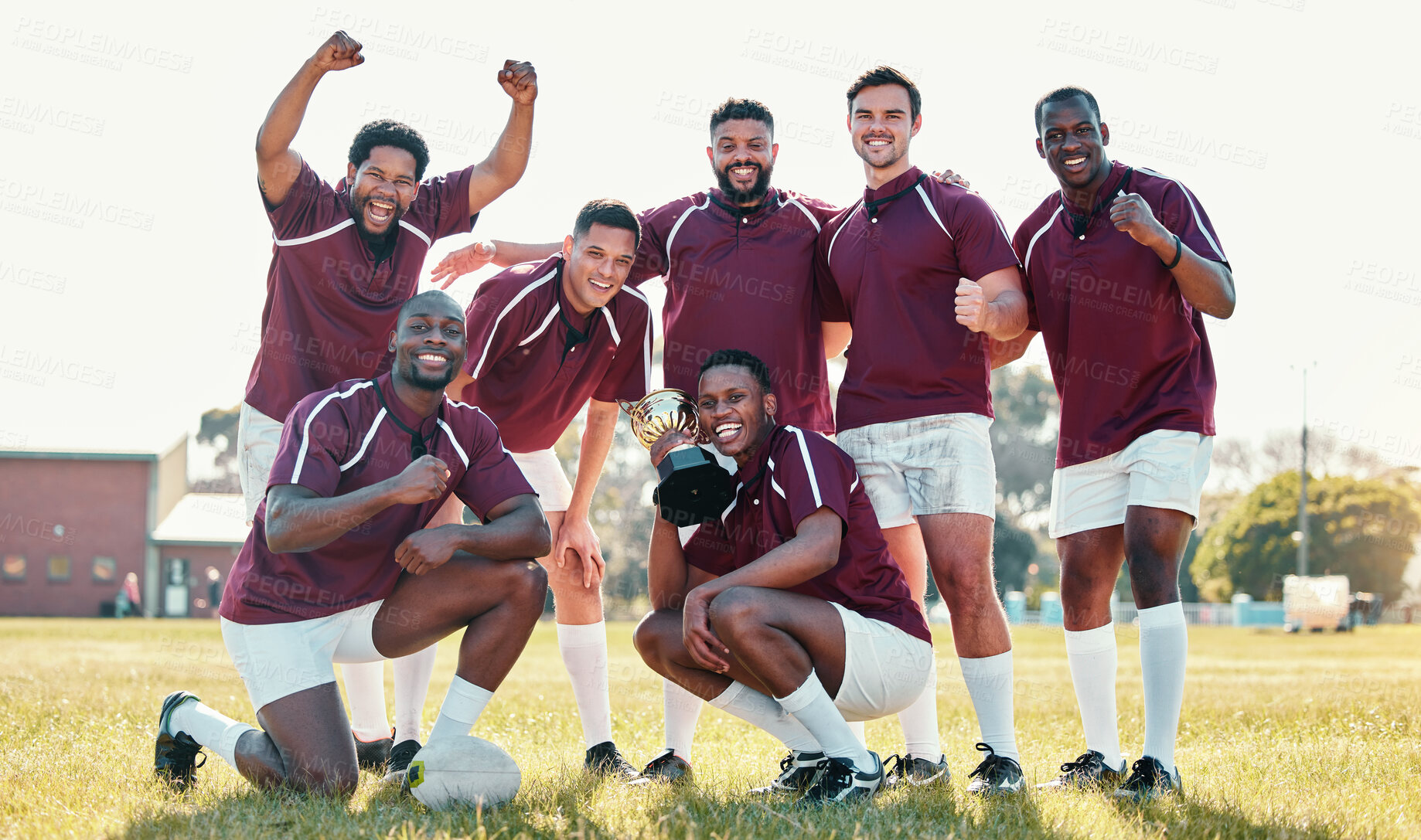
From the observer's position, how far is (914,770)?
4.98 meters

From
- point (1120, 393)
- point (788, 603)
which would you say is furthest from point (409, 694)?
point (1120, 393)

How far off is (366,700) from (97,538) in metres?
44.5

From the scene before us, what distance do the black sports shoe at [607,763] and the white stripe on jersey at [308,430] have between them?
6.53 feet

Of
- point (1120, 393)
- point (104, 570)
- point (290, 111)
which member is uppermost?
point (290, 111)

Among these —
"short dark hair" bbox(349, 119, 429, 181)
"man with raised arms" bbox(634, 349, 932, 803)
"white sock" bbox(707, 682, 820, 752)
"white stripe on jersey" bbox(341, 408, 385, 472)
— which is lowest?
"white sock" bbox(707, 682, 820, 752)

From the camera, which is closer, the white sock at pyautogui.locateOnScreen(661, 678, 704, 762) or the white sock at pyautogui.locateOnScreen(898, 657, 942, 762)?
the white sock at pyautogui.locateOnScreen(898, 657, 942, 762)

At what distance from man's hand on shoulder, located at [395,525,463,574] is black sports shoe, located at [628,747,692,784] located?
145 cm

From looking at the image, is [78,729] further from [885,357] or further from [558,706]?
[885,357]

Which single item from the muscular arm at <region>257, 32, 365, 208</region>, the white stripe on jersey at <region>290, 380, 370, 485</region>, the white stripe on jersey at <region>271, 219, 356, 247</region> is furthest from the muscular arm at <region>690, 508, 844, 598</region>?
the muscular arm at <region>257, 32, 365, 208</region>

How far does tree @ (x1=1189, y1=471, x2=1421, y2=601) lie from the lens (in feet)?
143

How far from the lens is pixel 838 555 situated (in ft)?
14.8

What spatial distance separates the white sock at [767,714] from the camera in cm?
459

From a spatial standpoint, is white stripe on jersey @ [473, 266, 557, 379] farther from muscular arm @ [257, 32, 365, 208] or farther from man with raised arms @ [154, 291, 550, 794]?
muscular arm @ [257, 32, 365, 208]

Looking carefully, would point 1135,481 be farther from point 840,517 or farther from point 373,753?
point 373,753
